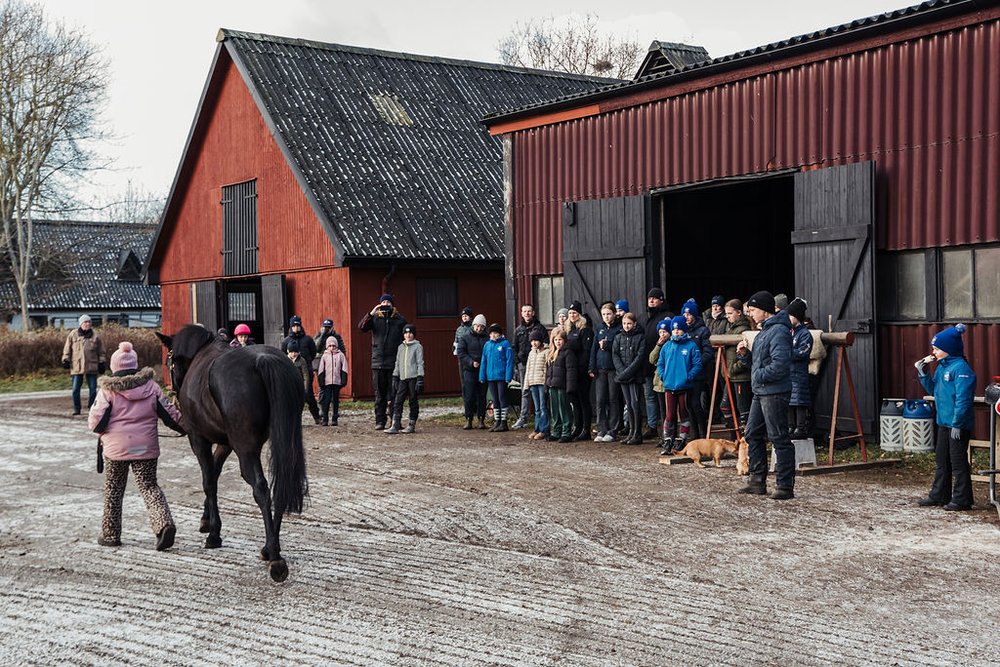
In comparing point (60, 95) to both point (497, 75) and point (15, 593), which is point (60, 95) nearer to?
point (497, 75)

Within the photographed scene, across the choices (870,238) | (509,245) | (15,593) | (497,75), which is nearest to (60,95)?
(497,75)

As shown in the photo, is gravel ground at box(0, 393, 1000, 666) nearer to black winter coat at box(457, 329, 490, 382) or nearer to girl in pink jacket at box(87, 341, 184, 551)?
girl in pink jacket at box(87, 341, 184, 551)

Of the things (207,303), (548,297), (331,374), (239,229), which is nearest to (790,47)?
(548,297)

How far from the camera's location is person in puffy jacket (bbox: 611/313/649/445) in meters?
14.4

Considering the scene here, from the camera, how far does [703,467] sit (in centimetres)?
1243

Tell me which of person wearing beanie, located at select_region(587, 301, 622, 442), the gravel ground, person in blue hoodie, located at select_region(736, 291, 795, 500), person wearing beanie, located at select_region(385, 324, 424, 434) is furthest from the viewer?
person wearing beanie, located at select_region(385, 324, 424, 434)

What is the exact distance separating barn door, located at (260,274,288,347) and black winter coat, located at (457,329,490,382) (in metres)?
7.96

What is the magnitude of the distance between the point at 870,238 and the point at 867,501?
4466 millimetres

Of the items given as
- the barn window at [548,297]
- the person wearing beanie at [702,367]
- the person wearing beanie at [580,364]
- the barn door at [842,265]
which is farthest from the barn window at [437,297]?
the barn door at [842,265]

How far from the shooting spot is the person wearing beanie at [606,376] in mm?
14883

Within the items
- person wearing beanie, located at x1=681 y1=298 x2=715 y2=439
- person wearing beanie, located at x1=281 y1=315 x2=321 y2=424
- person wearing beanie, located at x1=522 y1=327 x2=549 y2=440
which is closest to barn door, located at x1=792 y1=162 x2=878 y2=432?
person wearing beanie, located at x1=681 y1=298 x2=715 y2=439

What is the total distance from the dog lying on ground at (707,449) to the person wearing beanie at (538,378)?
3.39 meters

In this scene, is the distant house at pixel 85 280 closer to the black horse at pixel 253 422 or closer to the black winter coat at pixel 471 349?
the black winter coat at pixel 471 349

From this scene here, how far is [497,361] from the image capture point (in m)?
16.6
